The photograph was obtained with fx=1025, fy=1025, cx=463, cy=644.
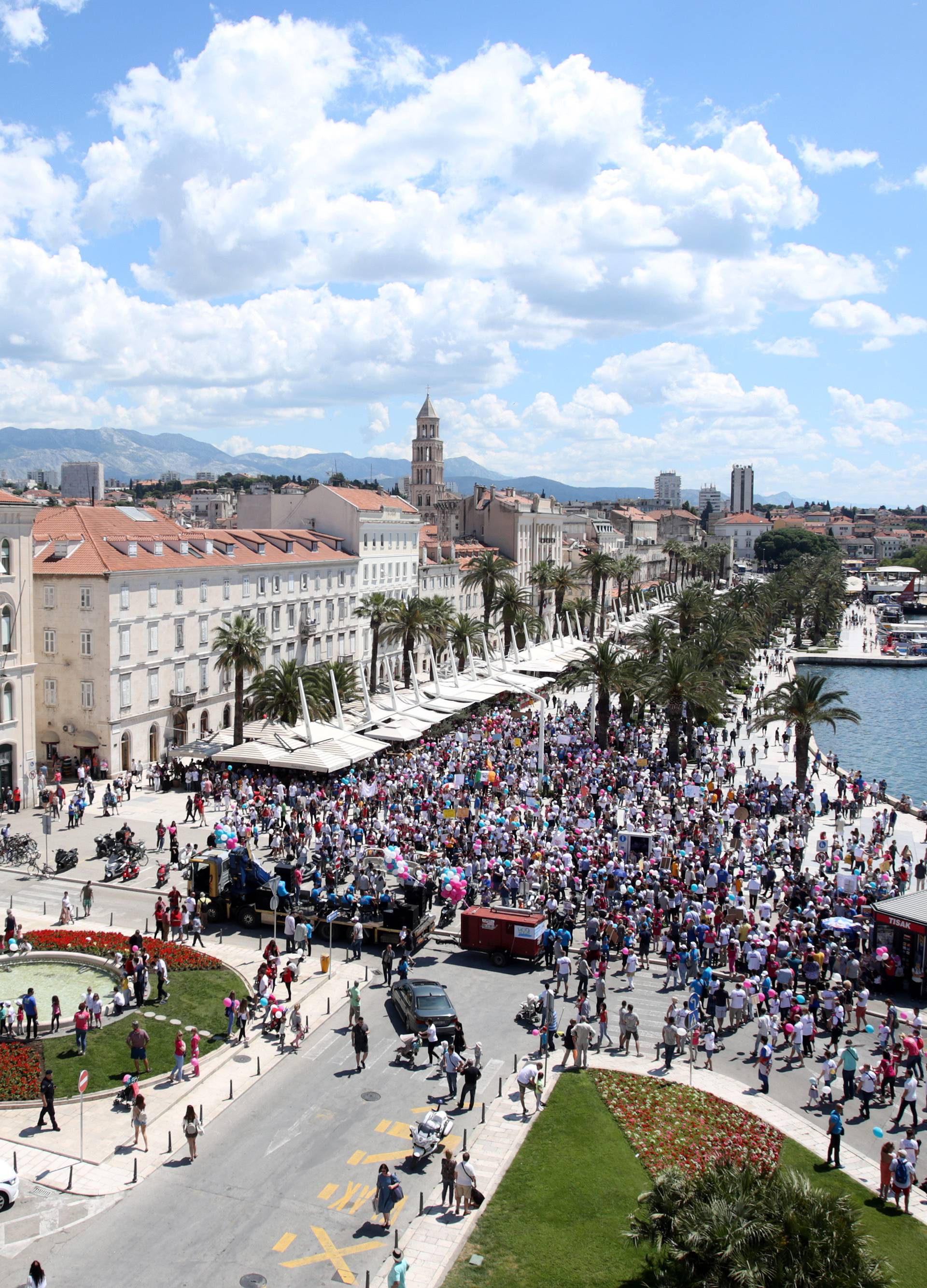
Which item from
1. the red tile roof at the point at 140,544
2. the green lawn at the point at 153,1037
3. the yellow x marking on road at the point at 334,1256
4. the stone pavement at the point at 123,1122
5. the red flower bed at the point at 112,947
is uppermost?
the red tile roof at the point at 140,544

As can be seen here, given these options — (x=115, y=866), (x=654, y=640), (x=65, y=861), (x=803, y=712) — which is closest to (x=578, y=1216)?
(x=115, y=866)

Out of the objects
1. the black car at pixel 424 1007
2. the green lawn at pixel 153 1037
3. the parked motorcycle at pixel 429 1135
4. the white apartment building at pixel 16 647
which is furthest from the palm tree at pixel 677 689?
the parked motorcycle at pixel 429 1135

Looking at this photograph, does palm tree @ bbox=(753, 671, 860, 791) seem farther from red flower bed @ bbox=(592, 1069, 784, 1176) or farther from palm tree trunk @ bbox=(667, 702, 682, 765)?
red flower bed @ bbox=(592, 1069, 784, 1176)

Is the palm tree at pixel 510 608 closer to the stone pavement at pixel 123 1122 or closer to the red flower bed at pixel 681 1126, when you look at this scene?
the stone pavement at pixel 123 1122

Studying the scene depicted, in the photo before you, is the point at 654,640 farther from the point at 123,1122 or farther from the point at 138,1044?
the point at 123,1122

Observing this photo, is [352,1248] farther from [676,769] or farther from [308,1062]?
[676,769]

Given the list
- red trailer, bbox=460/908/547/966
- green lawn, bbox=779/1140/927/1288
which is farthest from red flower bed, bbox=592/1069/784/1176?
red trailer, bbox=460/908/547/966

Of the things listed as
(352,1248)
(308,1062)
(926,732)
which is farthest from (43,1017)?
(926,732)
